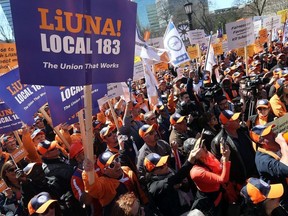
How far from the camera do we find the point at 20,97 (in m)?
4.65

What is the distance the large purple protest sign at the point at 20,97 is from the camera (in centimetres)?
463

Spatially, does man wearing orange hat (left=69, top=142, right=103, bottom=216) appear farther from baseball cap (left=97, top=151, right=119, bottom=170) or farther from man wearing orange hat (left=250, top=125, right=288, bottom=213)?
man wearing orange hat (left=250, top=125, right=288, bottom=213)

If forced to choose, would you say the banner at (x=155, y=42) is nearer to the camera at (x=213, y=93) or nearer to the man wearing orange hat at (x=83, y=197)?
the camera at (x=213, y=93)

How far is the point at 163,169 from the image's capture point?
3592 mm

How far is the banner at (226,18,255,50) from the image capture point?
873 centimetres

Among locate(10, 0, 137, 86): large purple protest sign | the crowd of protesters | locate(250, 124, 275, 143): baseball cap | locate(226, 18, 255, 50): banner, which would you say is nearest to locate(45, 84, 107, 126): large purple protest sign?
the crowd of protesters

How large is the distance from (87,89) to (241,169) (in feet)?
7.11

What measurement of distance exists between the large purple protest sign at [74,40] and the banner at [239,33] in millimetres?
6141

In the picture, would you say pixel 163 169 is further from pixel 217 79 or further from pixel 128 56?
pixel 217 79

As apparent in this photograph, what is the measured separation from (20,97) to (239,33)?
6.17 m

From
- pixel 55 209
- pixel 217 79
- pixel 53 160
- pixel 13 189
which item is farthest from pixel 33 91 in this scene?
pixel 217 79

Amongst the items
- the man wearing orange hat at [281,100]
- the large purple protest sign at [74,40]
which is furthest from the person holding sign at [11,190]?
the man wearing orange hat at [281,100]

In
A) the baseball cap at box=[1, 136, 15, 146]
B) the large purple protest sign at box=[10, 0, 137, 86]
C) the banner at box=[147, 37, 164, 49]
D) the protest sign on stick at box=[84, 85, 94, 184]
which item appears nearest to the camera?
the large purple protest sign at box=[10, 0, 137, 86]

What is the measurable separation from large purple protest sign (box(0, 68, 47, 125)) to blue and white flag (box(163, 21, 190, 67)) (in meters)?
4.78
